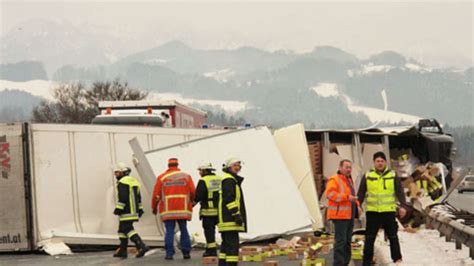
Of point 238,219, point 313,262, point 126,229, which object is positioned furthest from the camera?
point 126,229

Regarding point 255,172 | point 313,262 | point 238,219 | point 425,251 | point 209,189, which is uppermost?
point 255,172

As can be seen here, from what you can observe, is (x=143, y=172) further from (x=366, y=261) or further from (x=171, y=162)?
(x=366, y=261)

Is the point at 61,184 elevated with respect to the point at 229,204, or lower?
elevated

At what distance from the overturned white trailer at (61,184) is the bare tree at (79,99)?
67.8 m

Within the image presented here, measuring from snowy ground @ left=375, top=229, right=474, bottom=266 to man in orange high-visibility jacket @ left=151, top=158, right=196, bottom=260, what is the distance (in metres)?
3.01

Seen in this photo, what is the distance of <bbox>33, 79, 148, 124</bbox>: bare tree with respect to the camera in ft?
288

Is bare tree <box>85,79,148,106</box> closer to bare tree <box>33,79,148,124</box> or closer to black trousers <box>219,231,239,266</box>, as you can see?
bare tree <box>33,79,148,124</box>

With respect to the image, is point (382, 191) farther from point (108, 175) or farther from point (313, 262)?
point (108, 175)

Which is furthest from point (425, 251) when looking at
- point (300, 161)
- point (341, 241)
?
point (300, 161)

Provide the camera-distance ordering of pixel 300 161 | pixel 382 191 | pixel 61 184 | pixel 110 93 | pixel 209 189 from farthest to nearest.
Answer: pixel 110 93 < pixel 300 161 < pixel 61 184 < pixel 209 189 < pixel 382 191

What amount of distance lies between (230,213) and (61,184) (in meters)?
5.89

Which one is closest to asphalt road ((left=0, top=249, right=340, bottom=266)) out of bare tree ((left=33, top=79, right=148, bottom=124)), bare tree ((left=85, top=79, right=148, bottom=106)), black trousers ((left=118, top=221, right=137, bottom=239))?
Answer: black trousers ((left=118, top=221, right=137, bottom=239))

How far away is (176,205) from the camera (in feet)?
47.2

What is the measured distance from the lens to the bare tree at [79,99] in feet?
288
